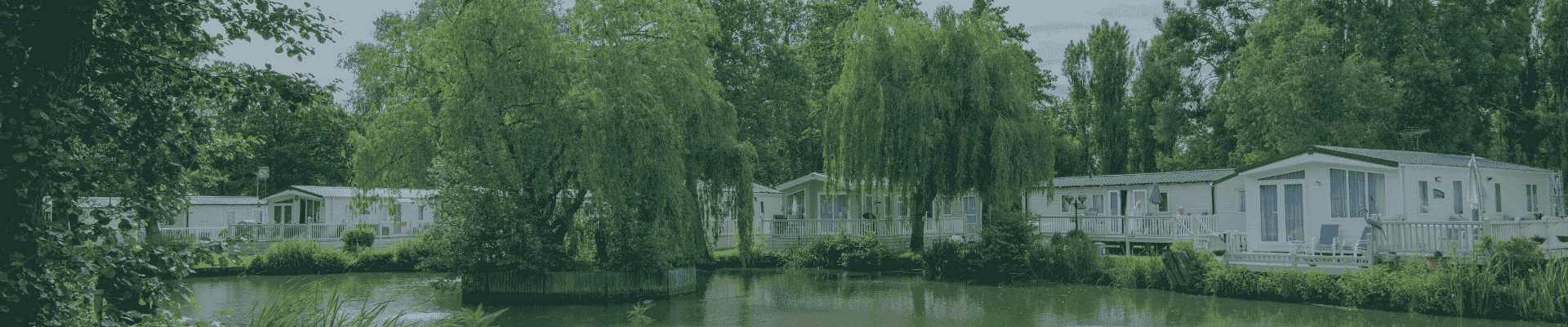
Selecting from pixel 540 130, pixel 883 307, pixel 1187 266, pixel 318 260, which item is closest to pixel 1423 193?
pixel 1187 266

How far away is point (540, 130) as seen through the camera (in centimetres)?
1769

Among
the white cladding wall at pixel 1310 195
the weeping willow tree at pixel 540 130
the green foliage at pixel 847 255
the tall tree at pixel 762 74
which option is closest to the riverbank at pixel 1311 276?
the green foliage at pixel 847 255

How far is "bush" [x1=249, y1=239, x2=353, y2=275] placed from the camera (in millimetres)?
24828

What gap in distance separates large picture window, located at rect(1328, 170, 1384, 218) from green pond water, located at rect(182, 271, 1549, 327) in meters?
4.59

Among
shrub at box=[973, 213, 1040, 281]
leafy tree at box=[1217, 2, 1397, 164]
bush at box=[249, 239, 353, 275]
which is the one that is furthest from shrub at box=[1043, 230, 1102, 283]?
bush at box=[249, 239, 353, 275]

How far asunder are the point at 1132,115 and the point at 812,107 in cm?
1620

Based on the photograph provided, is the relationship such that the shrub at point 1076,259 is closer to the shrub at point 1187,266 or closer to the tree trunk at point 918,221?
the shrub at point 1187,266

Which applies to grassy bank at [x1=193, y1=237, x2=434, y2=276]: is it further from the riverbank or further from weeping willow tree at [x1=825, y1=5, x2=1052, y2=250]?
the riverbank

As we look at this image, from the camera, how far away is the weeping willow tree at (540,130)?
1745cm

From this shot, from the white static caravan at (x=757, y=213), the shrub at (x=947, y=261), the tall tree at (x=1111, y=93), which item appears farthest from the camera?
the tall tree at (x=1111, y=93)

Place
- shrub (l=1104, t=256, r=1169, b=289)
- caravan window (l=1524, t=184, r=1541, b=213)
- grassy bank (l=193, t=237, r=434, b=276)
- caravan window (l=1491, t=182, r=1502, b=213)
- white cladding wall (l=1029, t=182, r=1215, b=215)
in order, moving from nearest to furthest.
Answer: shrub (l=1104, t=256, r=1169, b=289), caravan window (l=1491, t=182, r=1502, b=213), caravan window (l=1524, t=184, r=1541, b=213), grassy bank (l=193, t=237, r=434, b=276), white cladding wall (l=1029, t=182, r=1215, b=215)

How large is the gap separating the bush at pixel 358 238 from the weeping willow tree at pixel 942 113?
1264 cm

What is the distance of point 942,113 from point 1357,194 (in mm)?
8208

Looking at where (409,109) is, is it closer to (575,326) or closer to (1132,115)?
(575,326)
